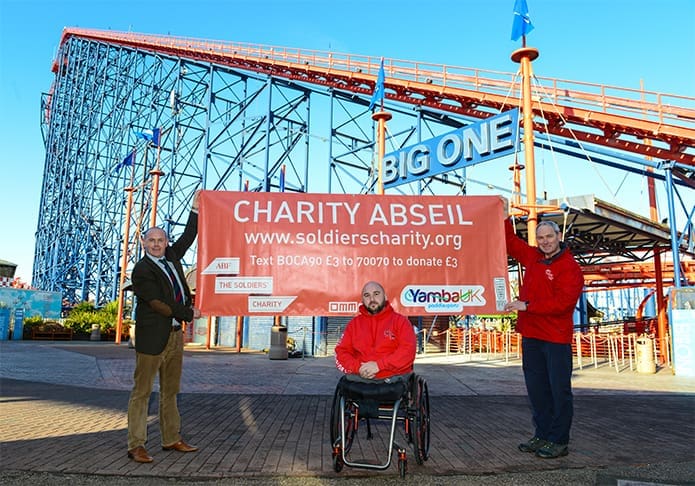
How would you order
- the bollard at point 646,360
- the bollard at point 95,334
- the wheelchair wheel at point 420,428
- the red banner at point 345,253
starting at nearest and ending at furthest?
the wheelchair wheel at point 420,428 → the red banner at point 345,253 → the bollard at point 646,360 → the bollard at point 95,334

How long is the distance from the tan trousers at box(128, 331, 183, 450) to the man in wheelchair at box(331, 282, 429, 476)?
134 centimetres

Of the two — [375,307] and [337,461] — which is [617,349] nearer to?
[375,307]

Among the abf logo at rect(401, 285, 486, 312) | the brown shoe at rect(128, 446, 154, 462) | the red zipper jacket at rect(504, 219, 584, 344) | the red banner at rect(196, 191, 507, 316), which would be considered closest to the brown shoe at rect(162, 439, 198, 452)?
the brown shoe at rect(128, 446, 154, 462)

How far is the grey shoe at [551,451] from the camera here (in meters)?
3.82

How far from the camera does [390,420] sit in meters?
3.39

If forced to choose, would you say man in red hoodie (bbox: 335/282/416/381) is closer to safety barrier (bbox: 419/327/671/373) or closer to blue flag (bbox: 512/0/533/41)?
blue flag (bbox: 512/0/533/41)

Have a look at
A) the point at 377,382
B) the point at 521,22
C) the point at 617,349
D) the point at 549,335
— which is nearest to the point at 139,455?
the point at 377,382

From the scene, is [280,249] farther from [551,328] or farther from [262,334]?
[262,334]

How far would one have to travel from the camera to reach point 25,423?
5020mm

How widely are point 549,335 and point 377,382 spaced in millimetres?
1510

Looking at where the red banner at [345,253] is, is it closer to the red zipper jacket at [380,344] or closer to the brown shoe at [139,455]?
the red zipper jacket at [380,344]

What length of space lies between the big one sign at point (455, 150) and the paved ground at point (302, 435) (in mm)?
5094

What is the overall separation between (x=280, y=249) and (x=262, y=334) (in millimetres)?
13727

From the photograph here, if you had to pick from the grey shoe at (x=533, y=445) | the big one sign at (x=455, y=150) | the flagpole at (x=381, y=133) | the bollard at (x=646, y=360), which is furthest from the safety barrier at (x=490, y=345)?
the grey shoe at (x=533, y=445)
